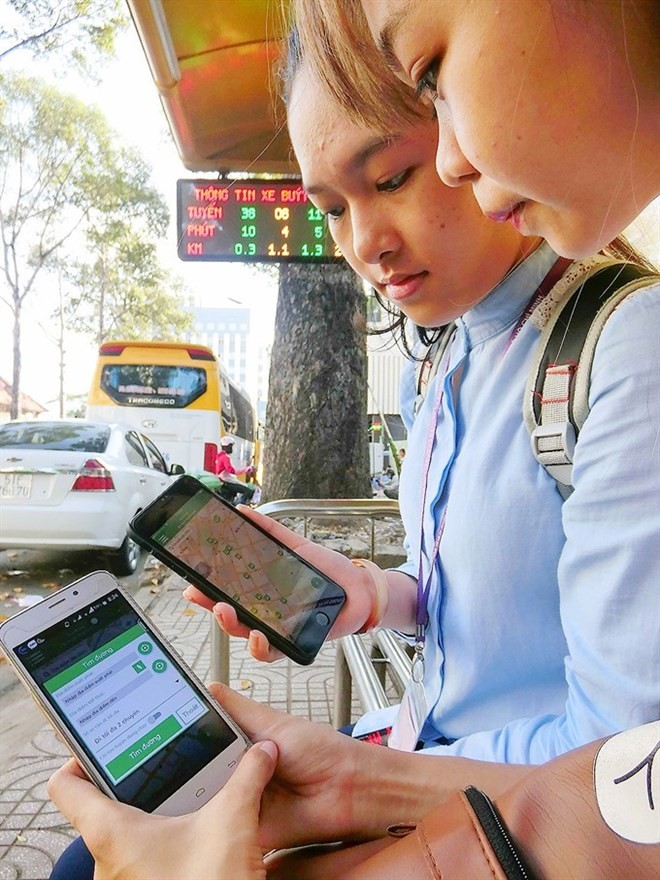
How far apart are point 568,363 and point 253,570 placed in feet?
2.36

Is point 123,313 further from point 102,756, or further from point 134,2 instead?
point 102,756

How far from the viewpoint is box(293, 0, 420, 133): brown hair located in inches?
30.1

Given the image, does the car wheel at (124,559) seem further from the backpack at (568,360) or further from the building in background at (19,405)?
the building in background at (19,405)

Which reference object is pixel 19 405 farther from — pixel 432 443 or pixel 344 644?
pixel 432 443

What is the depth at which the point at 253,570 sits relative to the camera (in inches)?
49.8

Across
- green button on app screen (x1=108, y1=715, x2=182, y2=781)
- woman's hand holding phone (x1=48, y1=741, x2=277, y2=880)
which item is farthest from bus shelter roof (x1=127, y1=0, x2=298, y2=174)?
woman's hand holding phone (x1=48, y1=741, x2=277, y2=880)

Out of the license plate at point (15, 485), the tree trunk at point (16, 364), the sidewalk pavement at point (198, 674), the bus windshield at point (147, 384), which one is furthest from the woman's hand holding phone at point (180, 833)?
the tree trunk at point (16, 364)

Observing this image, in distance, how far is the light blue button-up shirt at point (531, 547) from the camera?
73 cm

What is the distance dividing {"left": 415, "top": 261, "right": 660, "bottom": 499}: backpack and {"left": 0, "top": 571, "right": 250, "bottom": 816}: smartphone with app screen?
2.07ft

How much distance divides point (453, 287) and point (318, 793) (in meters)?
0.82

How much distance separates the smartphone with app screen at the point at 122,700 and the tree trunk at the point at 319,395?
4066mm

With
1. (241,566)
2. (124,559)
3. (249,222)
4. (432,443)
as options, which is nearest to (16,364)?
(124,559)

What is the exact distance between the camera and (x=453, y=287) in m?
1.10

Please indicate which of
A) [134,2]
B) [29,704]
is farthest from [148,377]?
[134,2]
